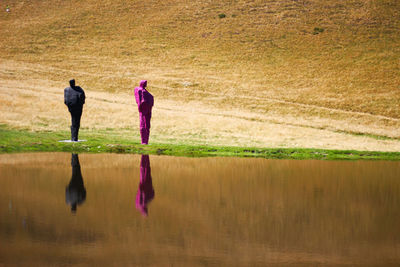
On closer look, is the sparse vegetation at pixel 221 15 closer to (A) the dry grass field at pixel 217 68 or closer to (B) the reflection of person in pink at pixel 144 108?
(A) the dry grass field at pixel 217 68

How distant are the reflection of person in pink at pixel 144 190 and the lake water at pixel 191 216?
21mm

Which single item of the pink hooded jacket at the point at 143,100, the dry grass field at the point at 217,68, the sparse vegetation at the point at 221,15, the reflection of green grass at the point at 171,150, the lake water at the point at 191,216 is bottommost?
the lake water at the point at 191,216

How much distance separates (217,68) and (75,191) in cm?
4552

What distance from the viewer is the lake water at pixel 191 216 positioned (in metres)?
6.99

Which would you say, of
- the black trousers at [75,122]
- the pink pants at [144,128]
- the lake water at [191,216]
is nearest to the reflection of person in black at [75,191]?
the lake water at [191,216]

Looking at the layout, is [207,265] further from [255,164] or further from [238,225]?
[255,164]

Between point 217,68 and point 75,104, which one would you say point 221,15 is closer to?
point 217,68

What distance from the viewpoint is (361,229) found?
336 inches

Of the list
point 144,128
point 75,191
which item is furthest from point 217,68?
point 75,191

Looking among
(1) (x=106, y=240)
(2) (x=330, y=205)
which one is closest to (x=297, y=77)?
(2) (x=330, y=205)

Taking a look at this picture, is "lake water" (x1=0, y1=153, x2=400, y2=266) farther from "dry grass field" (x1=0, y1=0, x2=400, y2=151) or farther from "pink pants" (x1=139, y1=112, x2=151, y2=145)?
"dry grass field" (x1=0, y1=0, x2=400, y2=151)

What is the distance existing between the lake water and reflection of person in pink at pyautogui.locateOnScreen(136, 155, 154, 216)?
0.02 m

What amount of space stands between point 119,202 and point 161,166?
17.6 ft

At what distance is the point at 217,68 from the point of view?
5531 cm
